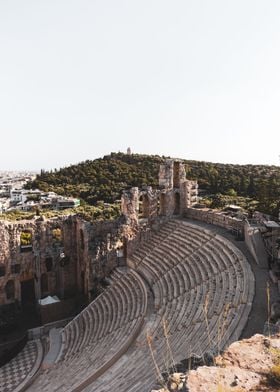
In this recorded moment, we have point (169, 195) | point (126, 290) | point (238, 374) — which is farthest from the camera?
point (169, 195)

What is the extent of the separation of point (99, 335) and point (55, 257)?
9635 millimetres

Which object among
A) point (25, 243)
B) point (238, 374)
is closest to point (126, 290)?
point (25, 243)

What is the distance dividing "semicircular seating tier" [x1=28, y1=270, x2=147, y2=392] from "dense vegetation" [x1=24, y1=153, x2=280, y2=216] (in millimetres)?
21834

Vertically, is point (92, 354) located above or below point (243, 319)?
below

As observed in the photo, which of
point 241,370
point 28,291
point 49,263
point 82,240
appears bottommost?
point 28,291

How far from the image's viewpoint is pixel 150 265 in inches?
895

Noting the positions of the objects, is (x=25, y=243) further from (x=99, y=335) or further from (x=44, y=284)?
(x=99, y=335)

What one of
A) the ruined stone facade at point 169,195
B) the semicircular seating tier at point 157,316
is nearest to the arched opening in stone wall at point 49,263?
the semicircular seating tier at point 157,316

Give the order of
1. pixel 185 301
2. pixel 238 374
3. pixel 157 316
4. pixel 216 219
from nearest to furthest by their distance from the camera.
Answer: pixel 238 374
pixel 185 301
pixel 157 316
pixel 216 219

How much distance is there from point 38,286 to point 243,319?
18030 millimetres

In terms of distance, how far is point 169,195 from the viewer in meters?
27.9

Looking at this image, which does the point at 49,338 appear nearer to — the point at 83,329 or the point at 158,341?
the point at 83,329

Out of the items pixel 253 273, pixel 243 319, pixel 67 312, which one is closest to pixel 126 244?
pixel 67 312

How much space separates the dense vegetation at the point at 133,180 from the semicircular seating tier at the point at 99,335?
2183 centimetres
